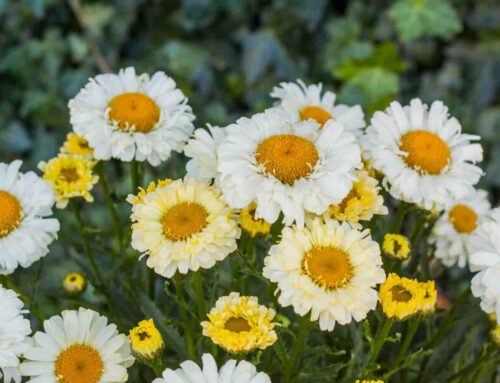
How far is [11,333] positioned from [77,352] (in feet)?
0.17

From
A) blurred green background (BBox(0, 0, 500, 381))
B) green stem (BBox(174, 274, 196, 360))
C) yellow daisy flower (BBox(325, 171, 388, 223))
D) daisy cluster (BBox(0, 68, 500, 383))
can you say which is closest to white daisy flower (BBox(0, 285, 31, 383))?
daisy cluster (BBox(0, 68, 500, 383))

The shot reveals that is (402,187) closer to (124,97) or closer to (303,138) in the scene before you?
(303,138)

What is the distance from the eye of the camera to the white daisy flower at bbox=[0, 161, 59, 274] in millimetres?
587

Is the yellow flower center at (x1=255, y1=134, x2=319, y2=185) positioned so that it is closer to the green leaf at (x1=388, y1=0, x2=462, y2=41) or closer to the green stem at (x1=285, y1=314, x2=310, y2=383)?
the green stem at (x1=285, y1=314, x2=310, y2=383)

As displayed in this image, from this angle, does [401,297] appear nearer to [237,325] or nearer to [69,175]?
[237,325]

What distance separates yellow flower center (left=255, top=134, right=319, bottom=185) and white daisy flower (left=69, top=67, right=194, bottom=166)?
0.39 ft

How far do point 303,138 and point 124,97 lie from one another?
0.61 feet

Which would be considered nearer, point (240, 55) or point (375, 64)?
point (375, 64)

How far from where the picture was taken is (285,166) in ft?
1.75

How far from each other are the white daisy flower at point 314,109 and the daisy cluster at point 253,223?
0.17 ft

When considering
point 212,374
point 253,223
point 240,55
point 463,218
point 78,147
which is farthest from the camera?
point 240,55

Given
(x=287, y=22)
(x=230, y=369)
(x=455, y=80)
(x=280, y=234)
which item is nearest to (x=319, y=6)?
(x=287, y=22)

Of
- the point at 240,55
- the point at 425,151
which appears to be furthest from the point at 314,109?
the point at 240,55

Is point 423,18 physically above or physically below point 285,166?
above
